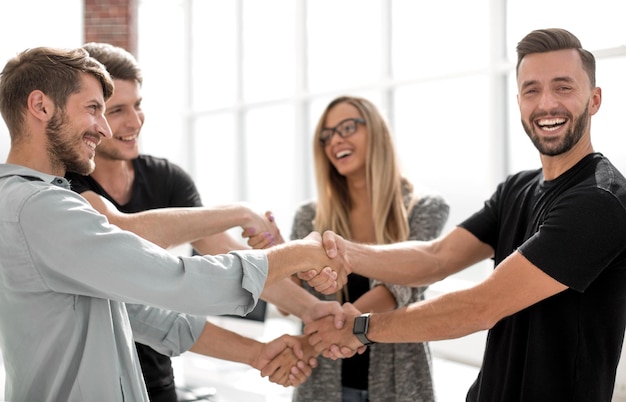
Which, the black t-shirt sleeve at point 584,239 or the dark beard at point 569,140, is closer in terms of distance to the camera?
the black t-shirt sleeve at point 584,239

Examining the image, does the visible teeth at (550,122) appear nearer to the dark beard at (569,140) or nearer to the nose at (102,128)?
the dark beard at (569,140)

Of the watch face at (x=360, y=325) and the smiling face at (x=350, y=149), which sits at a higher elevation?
the smiling face at (x=350, y=149)

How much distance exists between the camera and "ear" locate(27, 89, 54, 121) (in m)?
1.68

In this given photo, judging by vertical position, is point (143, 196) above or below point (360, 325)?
above

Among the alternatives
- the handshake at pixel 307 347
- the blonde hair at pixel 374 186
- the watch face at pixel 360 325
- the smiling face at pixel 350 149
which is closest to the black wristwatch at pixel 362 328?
the watch face at pixel 360 325

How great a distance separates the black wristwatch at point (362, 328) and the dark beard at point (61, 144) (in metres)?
1.03

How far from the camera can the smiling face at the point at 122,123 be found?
2408mm

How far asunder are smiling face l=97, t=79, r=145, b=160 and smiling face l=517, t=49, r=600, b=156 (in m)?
1.32

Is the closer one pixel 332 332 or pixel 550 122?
pixel 550 122

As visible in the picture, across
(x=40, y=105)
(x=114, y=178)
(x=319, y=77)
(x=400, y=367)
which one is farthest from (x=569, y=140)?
(x=319, y=77)

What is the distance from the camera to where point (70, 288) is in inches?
61.1

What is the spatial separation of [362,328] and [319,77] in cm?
355

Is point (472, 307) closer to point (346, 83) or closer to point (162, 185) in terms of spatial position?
point (162, 185)

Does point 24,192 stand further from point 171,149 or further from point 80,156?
point 171,149
